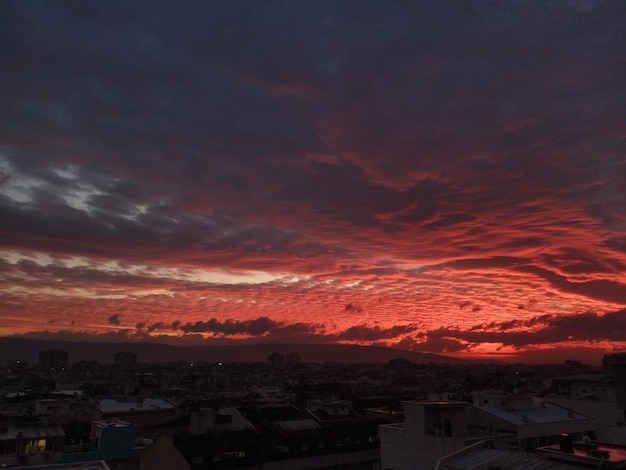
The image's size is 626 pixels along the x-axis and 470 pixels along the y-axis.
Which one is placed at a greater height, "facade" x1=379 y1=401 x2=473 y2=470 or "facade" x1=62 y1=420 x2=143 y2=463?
"facade" x1=379 y1=401 x2=473 y2=470

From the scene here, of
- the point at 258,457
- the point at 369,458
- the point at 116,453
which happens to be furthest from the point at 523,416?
the point at 116,453

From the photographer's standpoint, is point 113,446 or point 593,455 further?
point 113,446

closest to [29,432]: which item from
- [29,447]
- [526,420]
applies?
[29,447]

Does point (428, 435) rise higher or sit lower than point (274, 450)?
higher

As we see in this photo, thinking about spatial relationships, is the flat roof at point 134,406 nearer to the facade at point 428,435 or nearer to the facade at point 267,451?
the facade at point 267,451

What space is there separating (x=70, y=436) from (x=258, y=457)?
33.4 metres

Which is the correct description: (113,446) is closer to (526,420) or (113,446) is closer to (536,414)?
(526,420)

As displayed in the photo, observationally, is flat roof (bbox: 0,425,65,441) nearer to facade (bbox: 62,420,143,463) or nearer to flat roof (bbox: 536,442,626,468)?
facade (bbox: 62,420,143,463)

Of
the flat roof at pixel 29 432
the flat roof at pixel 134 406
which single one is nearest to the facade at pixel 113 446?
the flat roof at pixel 29 432

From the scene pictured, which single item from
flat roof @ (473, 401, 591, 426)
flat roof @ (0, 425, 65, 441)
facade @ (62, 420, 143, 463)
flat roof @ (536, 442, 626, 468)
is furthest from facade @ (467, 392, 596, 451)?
flat roof @ (0, 425, 65, 441)

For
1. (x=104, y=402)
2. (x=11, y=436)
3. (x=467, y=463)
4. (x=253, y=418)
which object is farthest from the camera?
(x=104, y=402)

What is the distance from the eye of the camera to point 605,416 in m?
54.5

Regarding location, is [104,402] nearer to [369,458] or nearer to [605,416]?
[369,458]

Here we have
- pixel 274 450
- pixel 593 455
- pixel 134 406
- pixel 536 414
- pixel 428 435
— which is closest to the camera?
pixel 593 455
